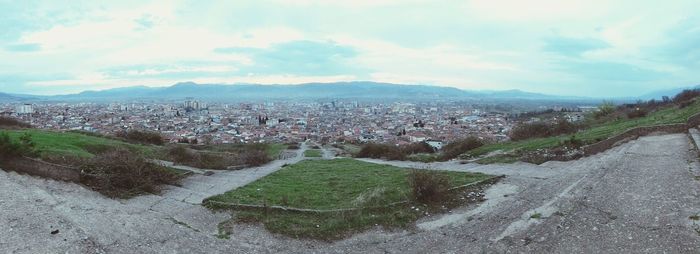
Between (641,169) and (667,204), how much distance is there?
3.92 metres

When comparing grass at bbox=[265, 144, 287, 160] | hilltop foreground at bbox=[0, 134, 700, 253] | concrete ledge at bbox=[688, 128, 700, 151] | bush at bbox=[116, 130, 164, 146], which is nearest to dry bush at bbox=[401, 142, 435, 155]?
grass at bbox=[265, 144, 287, 160]

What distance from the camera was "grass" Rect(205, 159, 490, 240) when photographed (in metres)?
11.0

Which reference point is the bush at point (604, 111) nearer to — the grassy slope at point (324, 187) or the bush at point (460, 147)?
the bush at point (460, 147)

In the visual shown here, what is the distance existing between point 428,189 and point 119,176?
30.8 ft

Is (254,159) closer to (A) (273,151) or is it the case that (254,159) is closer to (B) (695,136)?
(A) (273,151)

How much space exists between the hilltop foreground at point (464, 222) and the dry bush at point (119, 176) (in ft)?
1.90

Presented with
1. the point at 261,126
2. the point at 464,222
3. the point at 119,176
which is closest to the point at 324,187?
the point at 464,222

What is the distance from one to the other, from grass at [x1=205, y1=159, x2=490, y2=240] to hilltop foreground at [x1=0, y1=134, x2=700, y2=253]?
0.53 metres

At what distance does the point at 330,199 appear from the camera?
44.9 feet

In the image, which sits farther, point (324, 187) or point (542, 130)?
point (542, 130)

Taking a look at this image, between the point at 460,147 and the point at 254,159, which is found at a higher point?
the point at 460,147

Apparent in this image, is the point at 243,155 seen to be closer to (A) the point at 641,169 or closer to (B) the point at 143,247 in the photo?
(B) the point at 143,247

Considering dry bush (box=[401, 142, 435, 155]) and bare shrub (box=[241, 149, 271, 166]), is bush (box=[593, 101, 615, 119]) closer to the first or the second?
dry bush (box=[401, 142, 435, 155])

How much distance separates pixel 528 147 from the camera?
22.2 metres
